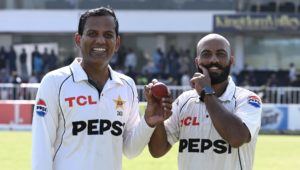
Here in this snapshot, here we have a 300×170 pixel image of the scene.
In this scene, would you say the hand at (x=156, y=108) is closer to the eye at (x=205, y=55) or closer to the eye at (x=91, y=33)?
the eye at (x=205, y=55)

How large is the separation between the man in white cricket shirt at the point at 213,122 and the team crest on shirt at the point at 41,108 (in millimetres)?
833

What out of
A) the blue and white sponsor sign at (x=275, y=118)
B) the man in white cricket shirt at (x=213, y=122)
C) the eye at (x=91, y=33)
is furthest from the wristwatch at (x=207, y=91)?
the blue and white sponsor sign at (x=275, y=118)

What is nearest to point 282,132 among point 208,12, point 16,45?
point 208,12

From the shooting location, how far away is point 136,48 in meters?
36.6

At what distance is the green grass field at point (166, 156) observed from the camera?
12.9 metres

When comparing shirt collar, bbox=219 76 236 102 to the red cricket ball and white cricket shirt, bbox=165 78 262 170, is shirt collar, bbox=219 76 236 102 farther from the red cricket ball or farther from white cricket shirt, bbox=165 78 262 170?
the red cricket ball

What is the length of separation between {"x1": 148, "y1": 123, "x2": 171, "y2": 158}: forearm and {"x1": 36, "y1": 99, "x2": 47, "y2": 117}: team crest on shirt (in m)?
0.83

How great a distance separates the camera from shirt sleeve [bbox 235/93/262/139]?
15.6 feet

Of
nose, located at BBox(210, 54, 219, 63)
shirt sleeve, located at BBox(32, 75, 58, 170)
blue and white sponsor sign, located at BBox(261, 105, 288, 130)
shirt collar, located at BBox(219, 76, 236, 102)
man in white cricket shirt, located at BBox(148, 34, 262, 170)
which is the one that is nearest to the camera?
shirt sleeve, located at BBox(32, 75, 58, 170)

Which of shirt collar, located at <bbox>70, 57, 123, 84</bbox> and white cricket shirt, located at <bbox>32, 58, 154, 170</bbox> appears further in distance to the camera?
shirt collar, located at <bbox>70, 57, 123, 84</bbox>

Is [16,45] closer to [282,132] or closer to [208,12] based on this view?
[208,12]

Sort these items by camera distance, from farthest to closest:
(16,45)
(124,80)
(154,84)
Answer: (16,45)
(124,80)
(154,84)

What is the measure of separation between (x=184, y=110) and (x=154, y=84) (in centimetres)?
47

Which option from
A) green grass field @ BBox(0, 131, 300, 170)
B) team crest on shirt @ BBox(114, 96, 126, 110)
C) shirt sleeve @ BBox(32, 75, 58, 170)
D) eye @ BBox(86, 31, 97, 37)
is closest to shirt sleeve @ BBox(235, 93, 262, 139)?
team crest on shirt @ BBox(114, 96, 126, 110)
